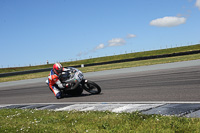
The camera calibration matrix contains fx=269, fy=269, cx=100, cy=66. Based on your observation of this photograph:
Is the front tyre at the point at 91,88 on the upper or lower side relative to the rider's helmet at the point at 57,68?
lower

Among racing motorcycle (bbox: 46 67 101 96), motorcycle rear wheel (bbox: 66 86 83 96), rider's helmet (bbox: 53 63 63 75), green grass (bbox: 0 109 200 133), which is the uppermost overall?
rider's helmet (bbox: 53 63 63 75)

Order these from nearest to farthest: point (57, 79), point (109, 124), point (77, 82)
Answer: point (109, 124) → point (77, 82) → point (57, 79)

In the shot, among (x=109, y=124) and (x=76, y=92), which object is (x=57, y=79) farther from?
(x=109, y=124)

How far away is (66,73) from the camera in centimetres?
1066

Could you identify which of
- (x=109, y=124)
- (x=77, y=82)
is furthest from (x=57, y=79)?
(x=109, y=124)

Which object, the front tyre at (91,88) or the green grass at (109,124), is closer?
the green grass at (109,124)

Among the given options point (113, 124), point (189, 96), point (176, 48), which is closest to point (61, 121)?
point (113, 124)

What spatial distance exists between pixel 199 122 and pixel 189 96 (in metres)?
3.34

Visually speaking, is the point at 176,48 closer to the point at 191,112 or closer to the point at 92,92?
the point at 92,92

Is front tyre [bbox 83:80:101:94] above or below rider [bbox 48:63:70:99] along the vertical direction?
below

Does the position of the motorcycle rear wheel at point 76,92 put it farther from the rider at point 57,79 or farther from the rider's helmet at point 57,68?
the rider's helmet at point 57,68

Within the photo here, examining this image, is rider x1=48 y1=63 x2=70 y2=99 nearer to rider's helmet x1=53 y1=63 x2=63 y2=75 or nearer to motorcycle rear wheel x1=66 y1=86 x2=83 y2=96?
rider's helmet x1=53 y1=63 x2=63 y2=75

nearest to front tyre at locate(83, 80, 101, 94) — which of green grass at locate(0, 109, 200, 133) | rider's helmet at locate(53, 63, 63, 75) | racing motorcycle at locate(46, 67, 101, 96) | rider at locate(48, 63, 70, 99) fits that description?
racing motorcycle at locate(46, 67, 101, 96)

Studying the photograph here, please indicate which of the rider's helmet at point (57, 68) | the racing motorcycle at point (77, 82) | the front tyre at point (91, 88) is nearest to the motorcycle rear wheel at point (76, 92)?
the racing motorcycle at point (77, 82)
